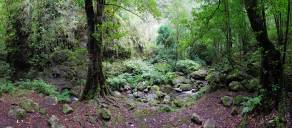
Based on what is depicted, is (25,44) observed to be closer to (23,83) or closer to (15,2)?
(15,2)

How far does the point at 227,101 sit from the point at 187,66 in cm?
996

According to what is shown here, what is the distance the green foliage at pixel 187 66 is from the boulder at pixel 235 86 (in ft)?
27.2

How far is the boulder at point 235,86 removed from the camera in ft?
41.7

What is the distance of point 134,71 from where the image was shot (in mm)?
20188

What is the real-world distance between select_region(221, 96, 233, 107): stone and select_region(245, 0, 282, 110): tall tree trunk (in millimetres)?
1938

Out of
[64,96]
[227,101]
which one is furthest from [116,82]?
[227,101]

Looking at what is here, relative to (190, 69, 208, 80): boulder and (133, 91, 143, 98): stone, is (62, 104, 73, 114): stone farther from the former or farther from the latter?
(190, 69, 208, 80): boulder

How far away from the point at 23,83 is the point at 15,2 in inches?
181

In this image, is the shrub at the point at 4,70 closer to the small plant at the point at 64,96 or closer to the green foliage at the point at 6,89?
the green foliage at the point at 6,89

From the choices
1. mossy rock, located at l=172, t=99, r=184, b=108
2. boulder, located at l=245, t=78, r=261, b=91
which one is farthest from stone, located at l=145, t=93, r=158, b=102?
boulder, located at l=245, t=78, r=261, b=91

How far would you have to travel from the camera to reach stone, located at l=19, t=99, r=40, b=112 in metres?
10.8

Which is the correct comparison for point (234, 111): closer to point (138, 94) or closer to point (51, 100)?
point (51, 100)

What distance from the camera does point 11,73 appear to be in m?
15.7

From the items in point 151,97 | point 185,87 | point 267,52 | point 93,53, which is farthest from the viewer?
point 185,87
